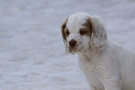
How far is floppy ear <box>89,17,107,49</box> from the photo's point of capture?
3982 mm

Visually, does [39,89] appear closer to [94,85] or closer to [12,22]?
[94,85]

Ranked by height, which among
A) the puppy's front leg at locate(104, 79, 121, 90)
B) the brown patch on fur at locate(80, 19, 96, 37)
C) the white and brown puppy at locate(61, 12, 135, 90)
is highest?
the brown patch on fur at locate(80, 19, 96, 37)

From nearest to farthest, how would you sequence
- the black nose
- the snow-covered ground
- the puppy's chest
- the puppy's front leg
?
the black nose < the puppy's front leg < the puppy's chest < the snow-covered ground

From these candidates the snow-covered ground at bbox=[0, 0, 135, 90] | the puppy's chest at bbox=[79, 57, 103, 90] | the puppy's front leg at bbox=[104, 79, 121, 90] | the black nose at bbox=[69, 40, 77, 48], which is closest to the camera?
the black nose at bbox=[69, 40, 77, 48]

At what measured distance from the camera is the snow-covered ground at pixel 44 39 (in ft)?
19.1

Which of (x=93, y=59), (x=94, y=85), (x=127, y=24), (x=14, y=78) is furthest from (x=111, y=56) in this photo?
(x=127, y=24)

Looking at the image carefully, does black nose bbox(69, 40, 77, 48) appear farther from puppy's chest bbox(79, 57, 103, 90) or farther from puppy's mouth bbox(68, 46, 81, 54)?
puppy's chest bbox(79, 57, 103, 90)

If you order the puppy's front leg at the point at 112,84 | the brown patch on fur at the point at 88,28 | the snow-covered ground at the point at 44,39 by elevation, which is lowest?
the snow-covered ground at the point at 44,39

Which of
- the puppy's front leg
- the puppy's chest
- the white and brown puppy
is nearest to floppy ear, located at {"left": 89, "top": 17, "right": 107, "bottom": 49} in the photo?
the white and brown puppy

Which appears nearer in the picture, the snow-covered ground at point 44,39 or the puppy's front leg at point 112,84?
the puppy's front leg at point 112,84

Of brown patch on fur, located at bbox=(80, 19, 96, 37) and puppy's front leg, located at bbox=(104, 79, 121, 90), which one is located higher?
brown patch on fur, located at bbox=(80, 19, 96, 37)

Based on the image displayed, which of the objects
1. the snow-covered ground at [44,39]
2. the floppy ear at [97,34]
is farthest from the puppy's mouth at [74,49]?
the snow-covered ground at [44,39]

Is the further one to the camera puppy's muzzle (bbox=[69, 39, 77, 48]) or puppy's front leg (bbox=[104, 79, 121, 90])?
puppy's front leg (bbox=[104, 79, 121, 90])

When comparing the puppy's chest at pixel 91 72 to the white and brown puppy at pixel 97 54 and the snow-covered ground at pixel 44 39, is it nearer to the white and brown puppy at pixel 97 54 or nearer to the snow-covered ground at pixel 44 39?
the white and brown puppy at pixel 97 54
